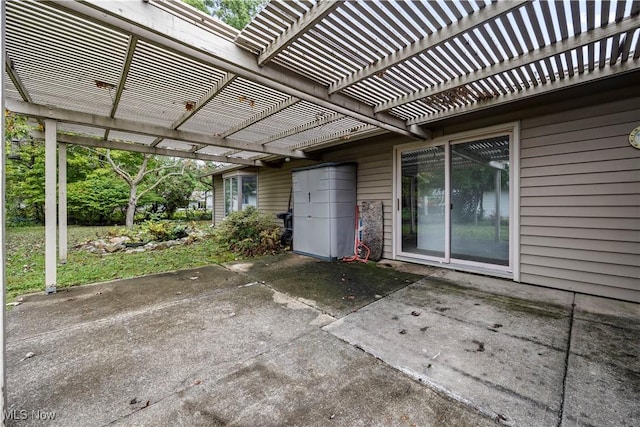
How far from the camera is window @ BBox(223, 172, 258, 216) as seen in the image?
29.9ft

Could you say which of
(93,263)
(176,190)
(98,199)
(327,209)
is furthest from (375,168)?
(176,190)

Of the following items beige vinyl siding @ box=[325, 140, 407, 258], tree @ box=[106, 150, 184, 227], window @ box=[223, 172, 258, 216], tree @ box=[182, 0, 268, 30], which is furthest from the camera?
tree @ box=[182, 0, 268, 30]

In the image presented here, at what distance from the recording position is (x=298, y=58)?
2229 millimetres

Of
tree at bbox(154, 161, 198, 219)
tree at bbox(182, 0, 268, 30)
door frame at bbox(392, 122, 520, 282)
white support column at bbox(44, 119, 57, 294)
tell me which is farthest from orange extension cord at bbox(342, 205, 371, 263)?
tree at bbox(182, 0, 268, 30)

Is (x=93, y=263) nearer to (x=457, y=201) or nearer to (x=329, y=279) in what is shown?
(x=329, y=279)

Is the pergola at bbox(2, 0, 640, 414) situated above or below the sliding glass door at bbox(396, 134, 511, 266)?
above

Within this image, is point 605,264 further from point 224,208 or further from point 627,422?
point 224,208

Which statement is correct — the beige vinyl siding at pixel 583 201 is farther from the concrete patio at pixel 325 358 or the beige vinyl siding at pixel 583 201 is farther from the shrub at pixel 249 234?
the shrub at pixel 249 234

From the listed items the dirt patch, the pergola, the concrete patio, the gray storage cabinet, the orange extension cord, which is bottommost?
the concrete patio

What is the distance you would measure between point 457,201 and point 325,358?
11.1ft

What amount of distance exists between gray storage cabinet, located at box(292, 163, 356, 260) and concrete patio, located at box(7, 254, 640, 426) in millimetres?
1880

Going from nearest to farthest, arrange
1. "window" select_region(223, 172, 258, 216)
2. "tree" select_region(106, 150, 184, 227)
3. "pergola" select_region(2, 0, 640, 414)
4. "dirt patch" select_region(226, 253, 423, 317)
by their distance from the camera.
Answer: "pergola" select_region(2, 0, 640, 414) < "dirt patch" select_region(226, 253, 423, 317) < "window" select_region(223, 172, 258, 216) < "tree" select_region(106, 150, 184, 227)

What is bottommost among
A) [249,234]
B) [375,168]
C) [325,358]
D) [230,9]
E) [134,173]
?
[325,358]

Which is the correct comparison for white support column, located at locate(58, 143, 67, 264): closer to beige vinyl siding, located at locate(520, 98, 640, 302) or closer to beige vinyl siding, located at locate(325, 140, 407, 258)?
beige vinyl siding, located at locate(325, 140, 407, 258)
